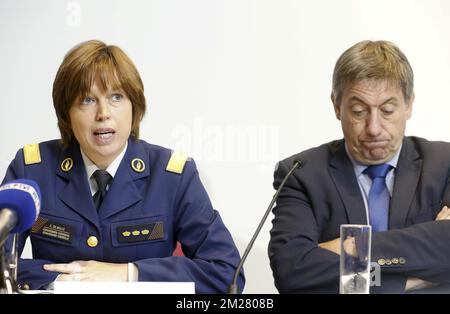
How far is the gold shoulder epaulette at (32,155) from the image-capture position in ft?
10.4

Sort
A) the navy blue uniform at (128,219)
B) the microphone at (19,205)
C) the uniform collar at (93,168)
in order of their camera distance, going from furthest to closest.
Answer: the uniform collar at (93,168) → the navy blue uniform at (128,219) → the microphone at (19,205)

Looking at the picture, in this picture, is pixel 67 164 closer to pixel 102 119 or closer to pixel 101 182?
pixel 101 182

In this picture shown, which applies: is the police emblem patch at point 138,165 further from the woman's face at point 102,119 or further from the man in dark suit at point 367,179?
the man in dark suit at point 367,179

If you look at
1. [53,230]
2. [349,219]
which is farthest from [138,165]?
[349,219]

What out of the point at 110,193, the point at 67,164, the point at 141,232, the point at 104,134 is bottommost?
the point at 141,232

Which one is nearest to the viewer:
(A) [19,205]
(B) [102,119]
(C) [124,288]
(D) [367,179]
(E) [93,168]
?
(A) [19,205]

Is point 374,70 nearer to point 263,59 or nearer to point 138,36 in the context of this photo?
point 263,59

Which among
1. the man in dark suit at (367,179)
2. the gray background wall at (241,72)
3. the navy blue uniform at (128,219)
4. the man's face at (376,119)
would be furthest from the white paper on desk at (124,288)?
the gray background wall at (241,72)

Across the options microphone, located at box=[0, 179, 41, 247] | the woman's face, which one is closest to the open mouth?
the woman's face

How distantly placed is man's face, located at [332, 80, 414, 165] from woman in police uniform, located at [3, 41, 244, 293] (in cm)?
65

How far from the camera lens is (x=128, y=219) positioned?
119 inches

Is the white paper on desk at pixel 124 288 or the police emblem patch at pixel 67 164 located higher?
the police emblem patch at pixel 67 164

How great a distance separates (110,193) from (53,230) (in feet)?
0.82

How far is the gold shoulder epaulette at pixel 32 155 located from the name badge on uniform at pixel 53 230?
0.25 metres
